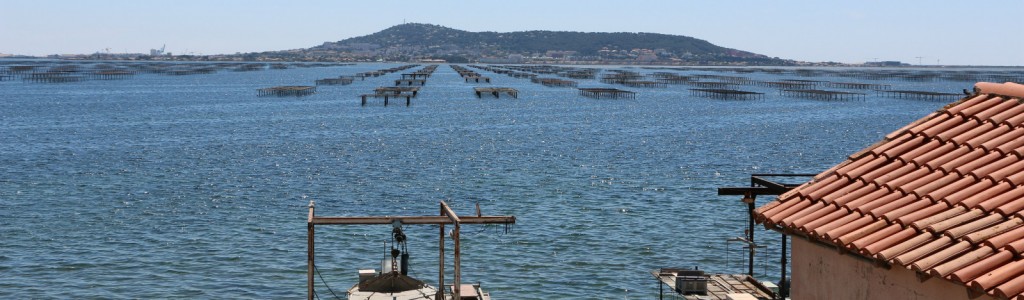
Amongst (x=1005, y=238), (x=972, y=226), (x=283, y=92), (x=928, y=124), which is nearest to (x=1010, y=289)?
(x=1005, y=238)

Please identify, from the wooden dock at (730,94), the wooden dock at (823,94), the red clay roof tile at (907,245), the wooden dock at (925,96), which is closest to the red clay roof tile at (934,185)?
the red clay roof tile at (907,245)

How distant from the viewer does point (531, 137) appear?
9175 centimetres

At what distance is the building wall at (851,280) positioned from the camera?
34.7ft

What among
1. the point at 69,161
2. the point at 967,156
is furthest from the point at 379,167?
the point at 967,156

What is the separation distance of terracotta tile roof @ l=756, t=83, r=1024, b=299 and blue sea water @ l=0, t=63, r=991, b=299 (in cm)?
1987

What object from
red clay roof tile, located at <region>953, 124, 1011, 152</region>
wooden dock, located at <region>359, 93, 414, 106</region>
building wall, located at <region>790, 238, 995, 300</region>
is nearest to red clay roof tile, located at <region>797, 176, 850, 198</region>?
building wall, located at <region>790, 238, 995, 300</region>

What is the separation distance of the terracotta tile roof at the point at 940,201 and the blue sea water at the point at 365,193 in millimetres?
19871

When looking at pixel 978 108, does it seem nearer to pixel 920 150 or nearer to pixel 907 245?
pixel 920 150

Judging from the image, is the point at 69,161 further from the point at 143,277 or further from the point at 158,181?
the point at 143,277

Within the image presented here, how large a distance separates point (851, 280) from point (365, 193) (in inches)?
1681

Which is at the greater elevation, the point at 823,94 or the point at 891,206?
the point at 891,206

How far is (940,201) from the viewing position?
11.0 meters

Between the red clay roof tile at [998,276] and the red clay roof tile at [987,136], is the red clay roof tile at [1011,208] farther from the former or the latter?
the red clay roof tile at [987,136]

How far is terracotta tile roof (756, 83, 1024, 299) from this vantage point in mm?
9531
